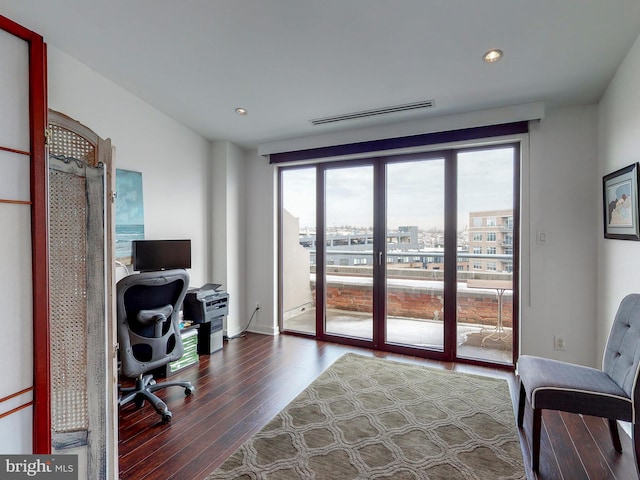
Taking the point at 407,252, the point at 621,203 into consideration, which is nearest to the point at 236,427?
the point at 407,252

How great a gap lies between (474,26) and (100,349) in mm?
2874

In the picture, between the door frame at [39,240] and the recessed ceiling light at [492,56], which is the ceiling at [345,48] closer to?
the recessed ceiling light at [492,56]

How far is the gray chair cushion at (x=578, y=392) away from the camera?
1.69 metres

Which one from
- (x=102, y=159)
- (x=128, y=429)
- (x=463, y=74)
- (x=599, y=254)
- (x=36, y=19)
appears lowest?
(x=128, y=429)

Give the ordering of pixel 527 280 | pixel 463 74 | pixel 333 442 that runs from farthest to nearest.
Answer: pixel 527 280, pixel 463 74, pixel 333 442

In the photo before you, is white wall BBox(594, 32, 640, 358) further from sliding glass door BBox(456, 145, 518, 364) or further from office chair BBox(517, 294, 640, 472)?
sliding glass door BBox(456, 145, 518, 364)

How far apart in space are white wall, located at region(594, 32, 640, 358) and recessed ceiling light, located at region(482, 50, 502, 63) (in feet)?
2.64

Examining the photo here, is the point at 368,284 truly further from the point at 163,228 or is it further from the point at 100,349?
the point at 100,349

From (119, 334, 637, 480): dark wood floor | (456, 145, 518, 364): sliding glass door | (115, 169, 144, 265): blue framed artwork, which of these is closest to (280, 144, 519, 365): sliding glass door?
(456, 145, 518, 364): sliding glass door

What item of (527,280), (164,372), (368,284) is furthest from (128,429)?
(527,280)

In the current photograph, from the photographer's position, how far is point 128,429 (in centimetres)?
221

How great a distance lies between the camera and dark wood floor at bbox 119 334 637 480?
1.84 metres

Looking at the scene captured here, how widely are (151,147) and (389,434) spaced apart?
11.6 ft

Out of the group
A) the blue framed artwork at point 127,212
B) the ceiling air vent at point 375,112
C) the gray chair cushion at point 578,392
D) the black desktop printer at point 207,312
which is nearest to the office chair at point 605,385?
the gray chair cushion at point 578,392
